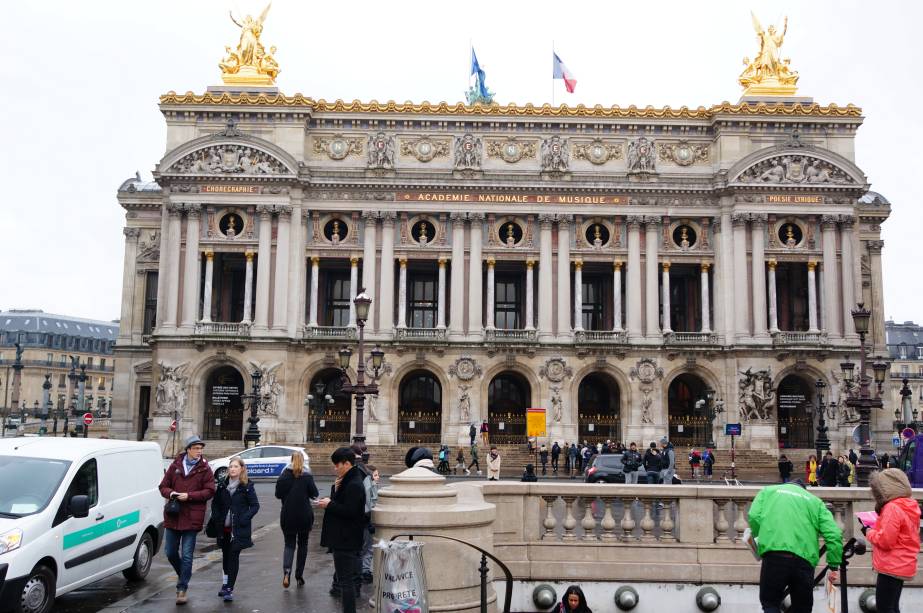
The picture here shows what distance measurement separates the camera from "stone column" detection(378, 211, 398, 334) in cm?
5244

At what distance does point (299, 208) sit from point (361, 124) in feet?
21.3

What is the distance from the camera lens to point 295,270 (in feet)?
173

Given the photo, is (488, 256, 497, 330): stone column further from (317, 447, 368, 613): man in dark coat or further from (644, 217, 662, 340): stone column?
(317, 447, 368, 613): man in dark coat

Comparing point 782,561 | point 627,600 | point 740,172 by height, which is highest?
point 740,172

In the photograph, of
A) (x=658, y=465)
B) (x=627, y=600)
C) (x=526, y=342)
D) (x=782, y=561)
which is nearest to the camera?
(x=782, y=561)

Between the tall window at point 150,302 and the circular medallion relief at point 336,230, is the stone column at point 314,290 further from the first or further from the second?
the tall window at point 150,302

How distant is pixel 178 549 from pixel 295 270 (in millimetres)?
40063

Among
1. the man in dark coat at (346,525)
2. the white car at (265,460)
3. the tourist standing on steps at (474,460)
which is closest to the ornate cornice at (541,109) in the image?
the tourist standing on steps at (474,460)

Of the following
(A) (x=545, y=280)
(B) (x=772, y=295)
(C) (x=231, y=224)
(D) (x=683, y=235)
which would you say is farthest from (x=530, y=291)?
(C) (x=231, y=224)

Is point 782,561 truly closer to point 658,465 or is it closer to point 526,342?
point 658,465

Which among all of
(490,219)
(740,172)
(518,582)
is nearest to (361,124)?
(490,219)

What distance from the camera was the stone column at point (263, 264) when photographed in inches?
2031

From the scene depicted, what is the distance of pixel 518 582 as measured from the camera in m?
12.9

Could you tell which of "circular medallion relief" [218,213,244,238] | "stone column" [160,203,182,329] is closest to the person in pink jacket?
"circular medallion relief" [218,213,244,238]
